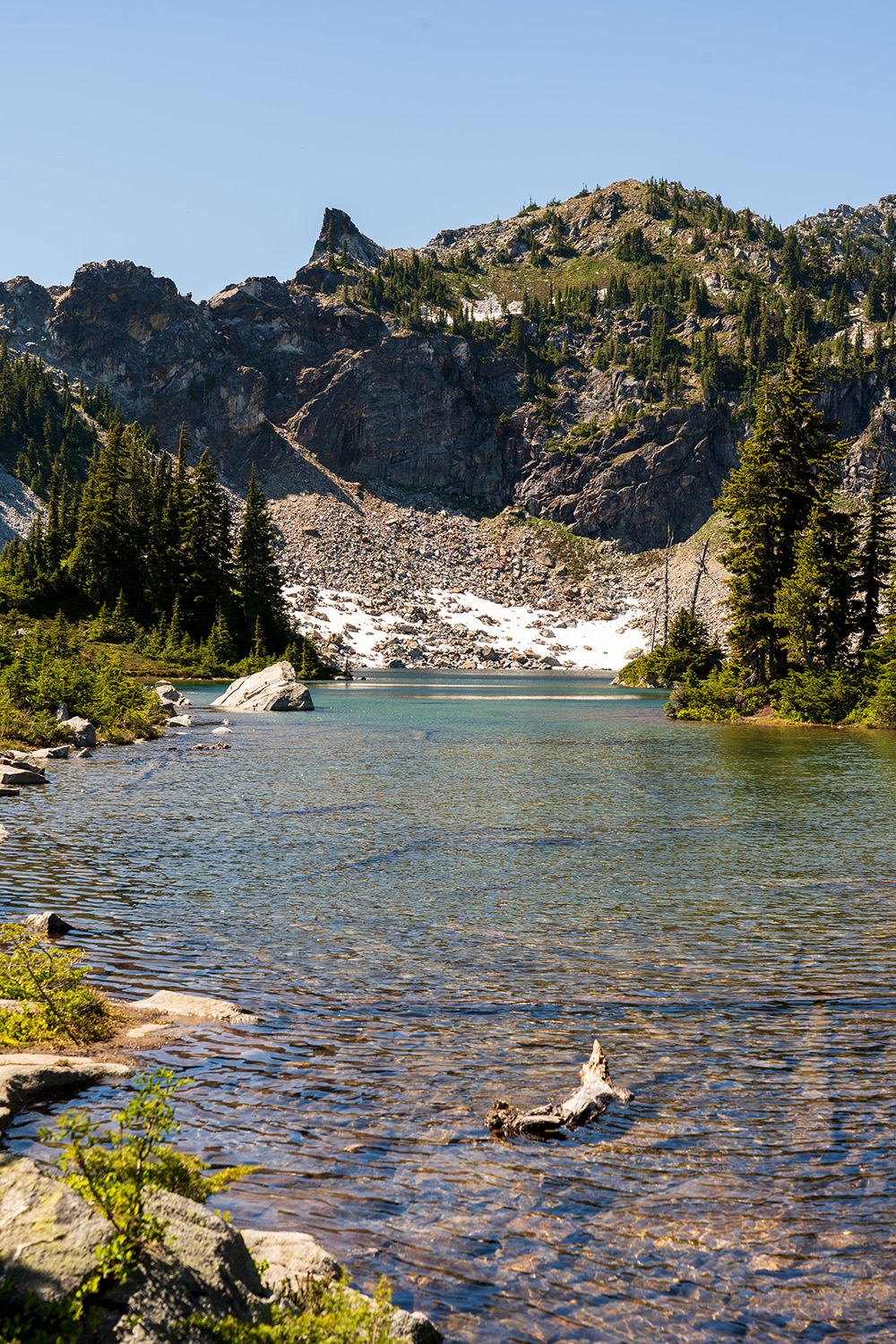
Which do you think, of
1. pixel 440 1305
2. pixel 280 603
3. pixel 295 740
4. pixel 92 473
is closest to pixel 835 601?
pixel 295 740

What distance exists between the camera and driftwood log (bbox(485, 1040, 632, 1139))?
7.56 meters

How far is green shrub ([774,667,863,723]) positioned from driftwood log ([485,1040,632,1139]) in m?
52.2

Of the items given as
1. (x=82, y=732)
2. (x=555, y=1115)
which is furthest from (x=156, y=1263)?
(x=82, y=732)

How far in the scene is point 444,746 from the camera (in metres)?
42.4

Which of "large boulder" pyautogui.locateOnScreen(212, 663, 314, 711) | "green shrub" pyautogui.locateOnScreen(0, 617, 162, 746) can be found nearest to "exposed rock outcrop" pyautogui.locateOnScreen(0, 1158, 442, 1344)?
"green shrub" pyautogui.locateOnScreen(0, 617, 162, 746)

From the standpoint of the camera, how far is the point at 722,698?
203ft

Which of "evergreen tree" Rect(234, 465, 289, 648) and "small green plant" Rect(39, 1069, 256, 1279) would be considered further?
"evergreen tree" Rect(234, 465, 289, 648)

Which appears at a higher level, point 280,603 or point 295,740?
point 280,603

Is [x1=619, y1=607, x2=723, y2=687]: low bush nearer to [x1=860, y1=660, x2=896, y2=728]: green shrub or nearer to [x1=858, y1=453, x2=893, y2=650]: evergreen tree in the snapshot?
[x1=858, y1=453, x2=893, y2=650]: evergreen tree

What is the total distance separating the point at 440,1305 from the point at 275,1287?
3.58 ft

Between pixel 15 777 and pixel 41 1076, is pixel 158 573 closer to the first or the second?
pixel 15 777

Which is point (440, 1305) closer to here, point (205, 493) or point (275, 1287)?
point (275, 1287)

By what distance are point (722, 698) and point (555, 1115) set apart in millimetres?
57482

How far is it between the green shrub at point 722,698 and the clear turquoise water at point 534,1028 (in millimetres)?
35236
